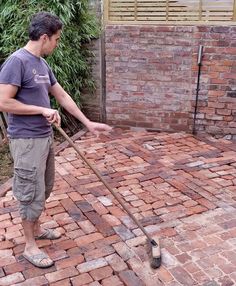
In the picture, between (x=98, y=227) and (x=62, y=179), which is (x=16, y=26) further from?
(x=98, y=227)

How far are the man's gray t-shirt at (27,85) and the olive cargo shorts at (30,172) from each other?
0.19 ft

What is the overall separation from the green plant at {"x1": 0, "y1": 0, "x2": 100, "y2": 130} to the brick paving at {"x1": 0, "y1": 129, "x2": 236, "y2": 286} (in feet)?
3.79

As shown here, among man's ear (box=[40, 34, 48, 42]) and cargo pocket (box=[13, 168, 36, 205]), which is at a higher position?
man's ear (box=[40, 34, 48, 42])

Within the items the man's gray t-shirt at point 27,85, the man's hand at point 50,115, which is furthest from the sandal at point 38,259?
the man's hand at point 50,115

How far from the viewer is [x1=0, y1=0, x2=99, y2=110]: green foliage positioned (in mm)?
5121

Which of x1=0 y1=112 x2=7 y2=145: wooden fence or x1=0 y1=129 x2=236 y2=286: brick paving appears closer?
x1=0 y1=129 x2=236 y2=286: brick paving

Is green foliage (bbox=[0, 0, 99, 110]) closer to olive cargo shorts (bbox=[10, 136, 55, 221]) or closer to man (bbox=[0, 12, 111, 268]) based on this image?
man (bbox=[0, 12, 111, 268])

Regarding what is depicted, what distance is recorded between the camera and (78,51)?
18.3ft

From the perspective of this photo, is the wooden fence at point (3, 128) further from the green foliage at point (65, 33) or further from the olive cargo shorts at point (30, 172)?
the olive cargo shorts at point (30, 172)

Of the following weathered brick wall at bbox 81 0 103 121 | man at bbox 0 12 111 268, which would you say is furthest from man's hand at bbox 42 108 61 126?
weathered brick wall at bbox 81 0 103 121

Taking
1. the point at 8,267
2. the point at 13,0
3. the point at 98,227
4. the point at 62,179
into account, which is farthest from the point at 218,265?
the point at 13,0

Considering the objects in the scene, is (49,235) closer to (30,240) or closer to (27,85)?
(30,240)

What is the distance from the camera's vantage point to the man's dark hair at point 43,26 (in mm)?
2578

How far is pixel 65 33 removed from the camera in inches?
209
